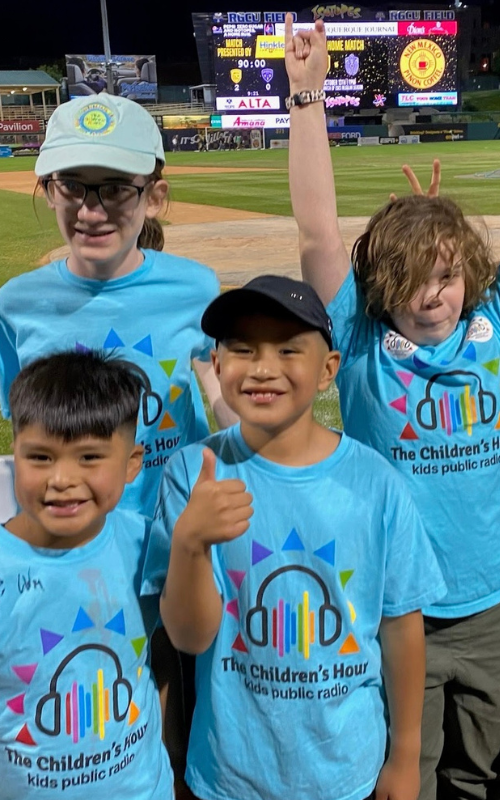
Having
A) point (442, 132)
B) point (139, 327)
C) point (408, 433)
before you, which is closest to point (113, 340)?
point (139, 327)

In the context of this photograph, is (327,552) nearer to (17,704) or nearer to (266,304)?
(266,304)

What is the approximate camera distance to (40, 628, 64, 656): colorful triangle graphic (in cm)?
157

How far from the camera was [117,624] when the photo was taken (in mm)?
1626

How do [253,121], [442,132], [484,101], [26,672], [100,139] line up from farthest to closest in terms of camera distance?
1. [484,101]
2. [253,121]
3. [442,132]
4. [100,139]
5. [26,672]

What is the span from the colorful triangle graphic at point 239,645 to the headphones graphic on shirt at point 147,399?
2.03 feet

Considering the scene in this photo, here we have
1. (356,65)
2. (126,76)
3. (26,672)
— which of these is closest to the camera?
(26,672)

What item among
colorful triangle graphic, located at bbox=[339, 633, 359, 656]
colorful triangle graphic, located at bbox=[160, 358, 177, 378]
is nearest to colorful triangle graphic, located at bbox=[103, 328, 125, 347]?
colorful triangle graphic, located at bbox=[160, 358, 177, 378]

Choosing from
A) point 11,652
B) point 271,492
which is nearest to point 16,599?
point 11,652

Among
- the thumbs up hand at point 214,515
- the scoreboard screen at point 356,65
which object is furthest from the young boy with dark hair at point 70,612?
the scoreboard screen at point 356,65

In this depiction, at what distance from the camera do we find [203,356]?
2189 millimetres

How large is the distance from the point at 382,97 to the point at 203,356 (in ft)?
173

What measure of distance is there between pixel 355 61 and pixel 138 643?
53.7 m

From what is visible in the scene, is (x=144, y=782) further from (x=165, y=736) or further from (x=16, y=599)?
(x=16, y=599)

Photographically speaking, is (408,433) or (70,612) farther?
(408,433)
